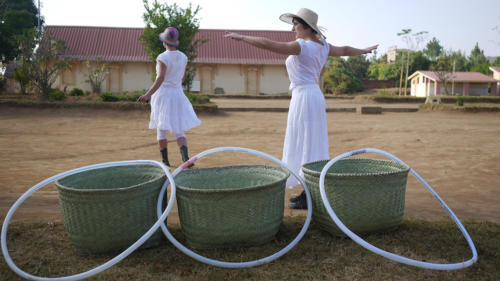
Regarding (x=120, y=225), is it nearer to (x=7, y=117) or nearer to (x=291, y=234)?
(x=291, y=234)

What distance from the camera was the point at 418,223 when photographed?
309cm

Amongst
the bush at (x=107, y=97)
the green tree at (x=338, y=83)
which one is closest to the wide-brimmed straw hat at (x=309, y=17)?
the bush at (x=107, y=97)

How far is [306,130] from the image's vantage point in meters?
3.33

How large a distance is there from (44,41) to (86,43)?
13.6 metres

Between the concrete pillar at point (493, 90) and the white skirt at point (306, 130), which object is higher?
the concrete pillar at point (493, 90)

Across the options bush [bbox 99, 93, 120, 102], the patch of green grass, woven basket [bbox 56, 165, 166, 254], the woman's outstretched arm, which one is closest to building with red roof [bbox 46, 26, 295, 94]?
bush [bbox 99, 93, 120, 102]

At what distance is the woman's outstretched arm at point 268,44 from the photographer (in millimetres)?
2771

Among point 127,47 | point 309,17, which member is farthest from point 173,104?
point 127,47

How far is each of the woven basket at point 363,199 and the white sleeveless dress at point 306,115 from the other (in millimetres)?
529

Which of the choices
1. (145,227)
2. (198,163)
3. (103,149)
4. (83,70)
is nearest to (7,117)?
(103,149)

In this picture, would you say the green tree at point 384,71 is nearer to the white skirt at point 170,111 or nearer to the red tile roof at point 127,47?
the red tile roof at point 127,47

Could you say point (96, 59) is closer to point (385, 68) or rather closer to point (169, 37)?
point (169, 37)

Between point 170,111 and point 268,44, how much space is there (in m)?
2.70

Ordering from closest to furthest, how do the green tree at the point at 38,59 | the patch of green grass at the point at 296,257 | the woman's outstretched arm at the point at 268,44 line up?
the patch of green grass at the point at 296,257 < the woman's outstretched arm at the point at 268,44 < the green tree at the point at 38,59
